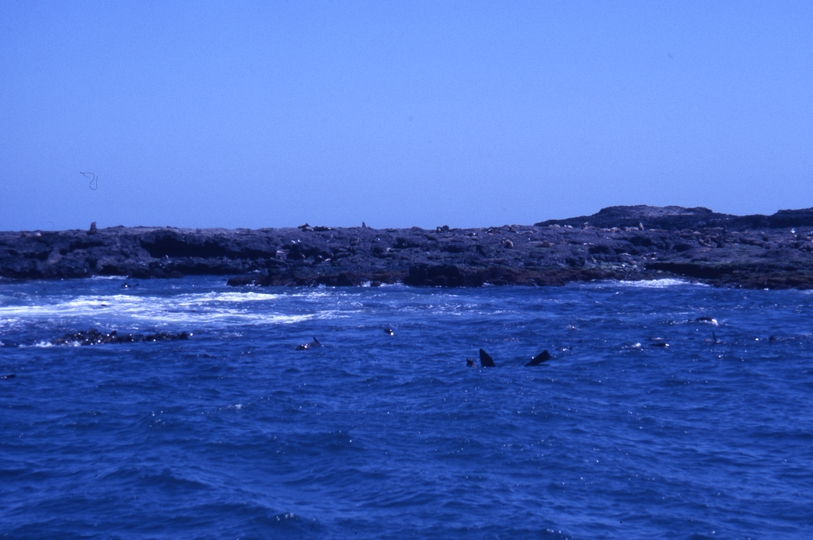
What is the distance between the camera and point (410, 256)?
3938cm

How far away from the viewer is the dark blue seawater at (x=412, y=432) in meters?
8.14

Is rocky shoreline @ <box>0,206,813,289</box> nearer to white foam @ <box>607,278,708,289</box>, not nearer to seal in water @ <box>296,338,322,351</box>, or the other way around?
white foam @ <box>607,278,708,289</box>

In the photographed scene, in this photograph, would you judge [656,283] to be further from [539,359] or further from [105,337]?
[105,337]

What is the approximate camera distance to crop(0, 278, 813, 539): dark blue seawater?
26.7 ft

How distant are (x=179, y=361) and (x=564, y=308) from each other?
1351 cm

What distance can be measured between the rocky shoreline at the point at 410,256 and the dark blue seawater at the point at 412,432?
11.6 metres

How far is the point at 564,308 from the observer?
25328mm

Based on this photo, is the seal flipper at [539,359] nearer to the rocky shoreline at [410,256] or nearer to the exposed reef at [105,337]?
the exposed reef at [105,337]

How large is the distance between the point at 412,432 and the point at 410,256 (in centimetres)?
2847

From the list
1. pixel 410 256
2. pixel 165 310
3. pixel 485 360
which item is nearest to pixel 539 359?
pixel 485 360

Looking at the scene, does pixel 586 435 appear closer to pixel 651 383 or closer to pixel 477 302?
pixel 651 383

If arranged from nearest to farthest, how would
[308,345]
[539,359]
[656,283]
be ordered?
1. [539,359]
2. [308,345]
3. [656,283]

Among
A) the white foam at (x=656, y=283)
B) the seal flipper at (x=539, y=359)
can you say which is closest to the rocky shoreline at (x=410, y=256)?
the white foam at (x=656, y=283)

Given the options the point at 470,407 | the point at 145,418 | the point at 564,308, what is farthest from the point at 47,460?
the point at 564,308
